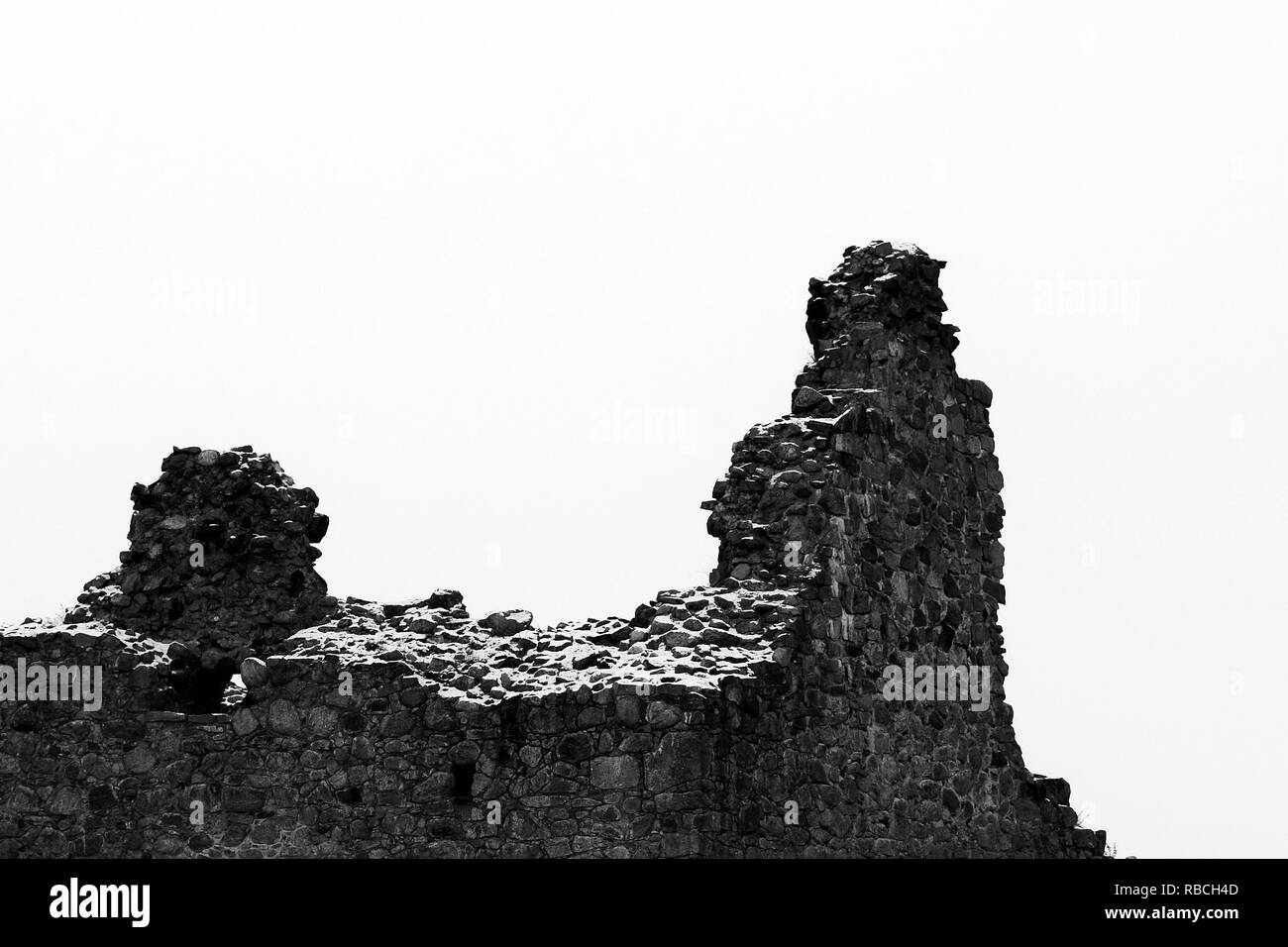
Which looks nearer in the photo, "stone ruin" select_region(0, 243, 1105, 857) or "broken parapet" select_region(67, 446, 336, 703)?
"stone ruin" select_region(0, 243, 1105, 857)

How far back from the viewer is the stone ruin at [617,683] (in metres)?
15.8

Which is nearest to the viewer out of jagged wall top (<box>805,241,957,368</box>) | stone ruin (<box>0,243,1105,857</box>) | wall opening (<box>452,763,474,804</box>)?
stone ruin (<box>0,243,1105,857</box>)

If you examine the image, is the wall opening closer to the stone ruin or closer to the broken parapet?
the stone ruin

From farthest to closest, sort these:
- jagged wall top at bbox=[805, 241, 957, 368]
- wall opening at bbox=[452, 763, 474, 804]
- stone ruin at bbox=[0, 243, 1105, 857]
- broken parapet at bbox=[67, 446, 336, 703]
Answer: broken parapet at bbox=[67, 446, 336, 703] → jagged wall top at bbox=[805, 241, 957, 368] → wall opening at bbox=[452, 763, 474, 804] → stone ruin at bbox=[0, 243, 1105, 857]

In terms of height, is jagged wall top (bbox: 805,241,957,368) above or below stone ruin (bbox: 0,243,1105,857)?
above

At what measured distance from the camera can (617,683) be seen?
15.7 m

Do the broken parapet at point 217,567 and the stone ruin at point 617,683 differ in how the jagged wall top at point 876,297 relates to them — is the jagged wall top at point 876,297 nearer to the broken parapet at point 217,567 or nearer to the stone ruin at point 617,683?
the stone ruin at point 617,683

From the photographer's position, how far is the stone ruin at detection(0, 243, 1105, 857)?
1577 centimetres

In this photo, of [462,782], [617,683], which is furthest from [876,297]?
[462,782]

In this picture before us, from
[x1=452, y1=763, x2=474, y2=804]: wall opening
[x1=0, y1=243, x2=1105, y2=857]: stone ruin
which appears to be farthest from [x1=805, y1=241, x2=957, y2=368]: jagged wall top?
[x1=452, y1=763, x2=474, y2=804]: wall opening

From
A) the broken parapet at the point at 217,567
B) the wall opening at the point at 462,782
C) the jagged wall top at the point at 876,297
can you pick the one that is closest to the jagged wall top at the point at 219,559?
the broken parapet at the point at 217,567

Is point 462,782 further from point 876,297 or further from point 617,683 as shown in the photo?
point 876,297
